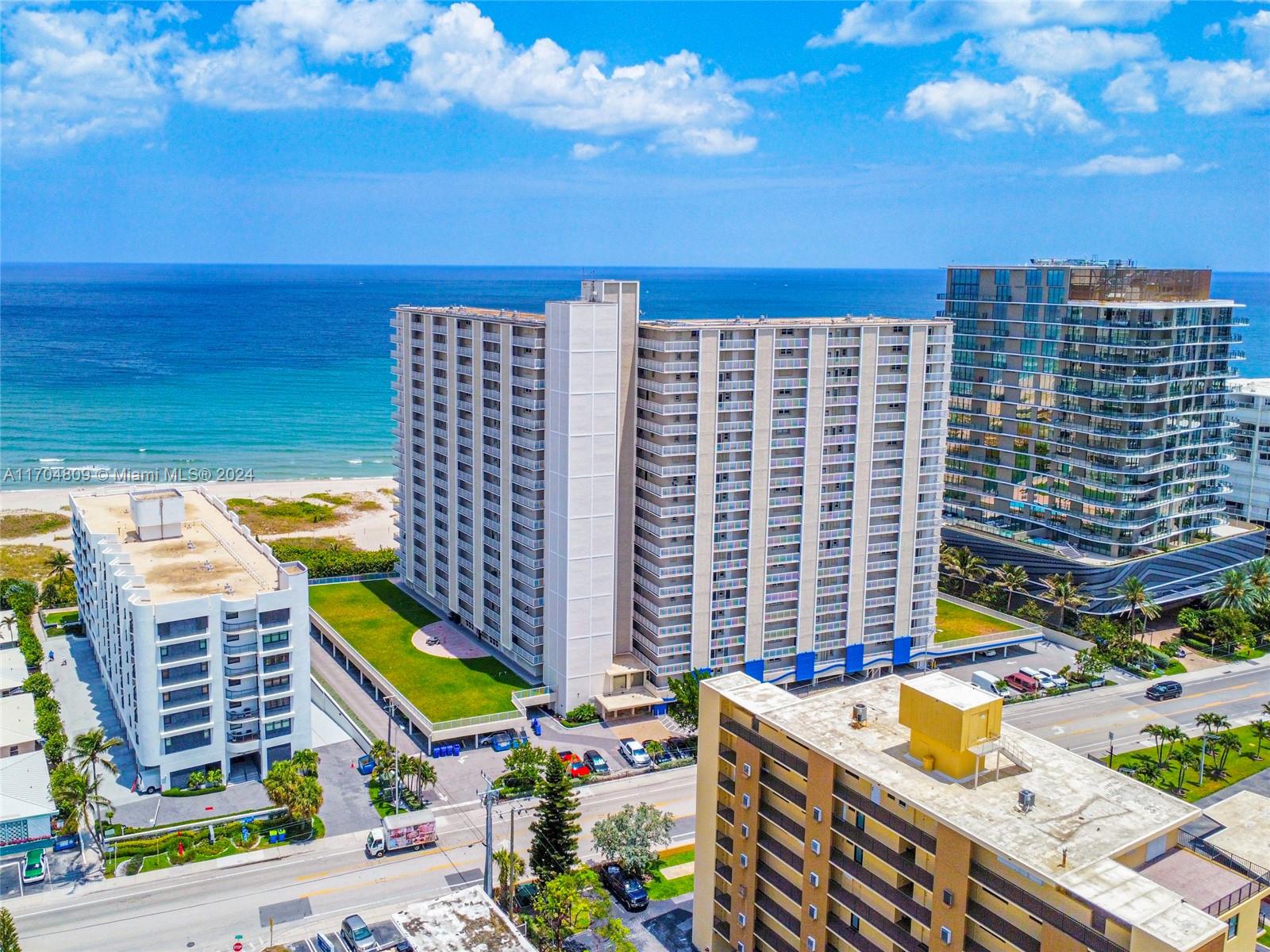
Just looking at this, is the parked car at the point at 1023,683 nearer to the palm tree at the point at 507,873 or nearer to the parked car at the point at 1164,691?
the parked car at the point at 1164,691

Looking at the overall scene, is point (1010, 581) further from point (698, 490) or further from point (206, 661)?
point (206, 661)

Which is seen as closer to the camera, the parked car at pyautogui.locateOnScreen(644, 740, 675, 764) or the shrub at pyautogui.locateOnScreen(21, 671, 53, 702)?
the parked car at pyautogui.locateOnScreen(644, 740, 675, 764)

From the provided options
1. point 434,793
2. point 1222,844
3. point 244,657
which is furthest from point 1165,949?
point 244,657

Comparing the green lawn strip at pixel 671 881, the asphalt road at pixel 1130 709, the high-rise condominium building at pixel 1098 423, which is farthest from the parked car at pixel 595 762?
the high-rise condominium building at pixel 1098 423

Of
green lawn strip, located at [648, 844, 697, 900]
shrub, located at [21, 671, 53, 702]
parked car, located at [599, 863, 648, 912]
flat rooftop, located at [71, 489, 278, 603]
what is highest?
flat rooftop, located at [71, 489, 278, 603]

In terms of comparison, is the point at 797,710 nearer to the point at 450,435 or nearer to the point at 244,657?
the point at 244,657

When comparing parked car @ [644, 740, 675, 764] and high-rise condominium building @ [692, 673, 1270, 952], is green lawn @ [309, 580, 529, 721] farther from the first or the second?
high-rise condominium building @ [692, 673, 1270, 952]

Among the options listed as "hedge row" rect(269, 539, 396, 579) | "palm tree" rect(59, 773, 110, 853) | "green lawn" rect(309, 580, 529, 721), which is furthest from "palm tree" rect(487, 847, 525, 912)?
"hedge row" rect(269, 539, 396, 579)
